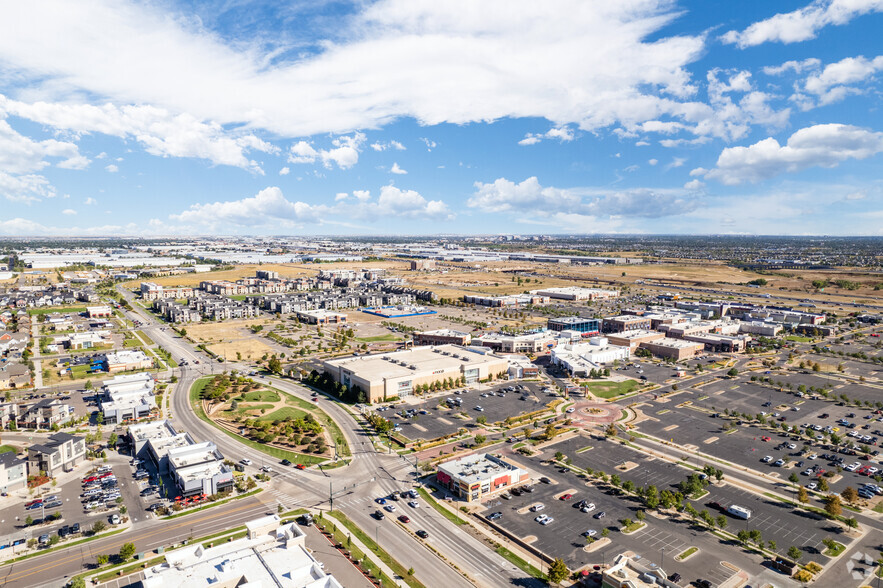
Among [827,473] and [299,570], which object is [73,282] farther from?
[827,473]

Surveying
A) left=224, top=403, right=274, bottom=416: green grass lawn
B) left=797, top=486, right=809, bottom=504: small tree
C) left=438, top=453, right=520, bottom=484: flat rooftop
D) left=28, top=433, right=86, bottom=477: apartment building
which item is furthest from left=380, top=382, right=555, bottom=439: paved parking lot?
left=28, top=433, right=86, bottom=477: apartment building

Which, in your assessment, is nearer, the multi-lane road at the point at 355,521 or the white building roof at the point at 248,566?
the white building roof at the point at 248,566

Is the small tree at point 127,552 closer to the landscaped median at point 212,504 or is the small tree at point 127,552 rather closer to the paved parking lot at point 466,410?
the landscaped median at point 212,504

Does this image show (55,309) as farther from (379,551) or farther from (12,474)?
(379,551)

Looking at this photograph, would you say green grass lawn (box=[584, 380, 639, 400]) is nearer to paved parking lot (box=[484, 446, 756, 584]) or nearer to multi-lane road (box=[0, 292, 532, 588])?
paved parking lot (box=[484, 446, 756, 584])

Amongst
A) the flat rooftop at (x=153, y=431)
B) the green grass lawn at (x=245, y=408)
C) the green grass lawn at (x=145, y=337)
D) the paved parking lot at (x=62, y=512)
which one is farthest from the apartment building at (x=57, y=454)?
the green grass lawn at (x=145, y=337)

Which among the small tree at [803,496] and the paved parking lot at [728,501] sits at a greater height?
the small tree at [803,496]

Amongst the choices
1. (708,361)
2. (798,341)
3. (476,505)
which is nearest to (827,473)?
(476,505)
